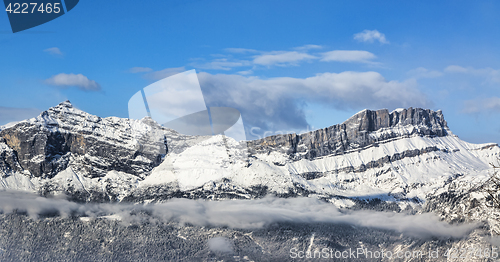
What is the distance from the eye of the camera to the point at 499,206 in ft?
74.6

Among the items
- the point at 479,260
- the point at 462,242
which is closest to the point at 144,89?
the point at 479,260

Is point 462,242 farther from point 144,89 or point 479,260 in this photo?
point 144,89

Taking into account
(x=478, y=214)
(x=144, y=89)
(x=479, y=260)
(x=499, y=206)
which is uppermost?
(x=144, y=89)

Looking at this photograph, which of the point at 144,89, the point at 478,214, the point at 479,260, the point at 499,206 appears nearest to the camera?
the point at 499,206

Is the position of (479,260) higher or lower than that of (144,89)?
lower

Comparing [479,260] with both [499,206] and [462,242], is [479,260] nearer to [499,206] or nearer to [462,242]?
[462,242]

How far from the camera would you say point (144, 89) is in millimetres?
42312

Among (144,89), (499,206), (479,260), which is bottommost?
(479,260)

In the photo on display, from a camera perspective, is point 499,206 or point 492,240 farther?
point 492,240

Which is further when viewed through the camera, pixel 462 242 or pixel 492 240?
pixel 462 242

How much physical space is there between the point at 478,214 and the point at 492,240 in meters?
18.7

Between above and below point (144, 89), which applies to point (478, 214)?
below

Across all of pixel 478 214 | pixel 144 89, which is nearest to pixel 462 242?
pixel 478 214

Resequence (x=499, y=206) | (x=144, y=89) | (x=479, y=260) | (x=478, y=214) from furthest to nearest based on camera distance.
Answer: (x=478, y=214), (x=479, y=260), (x=144, y=89), (x=499, y=206)
